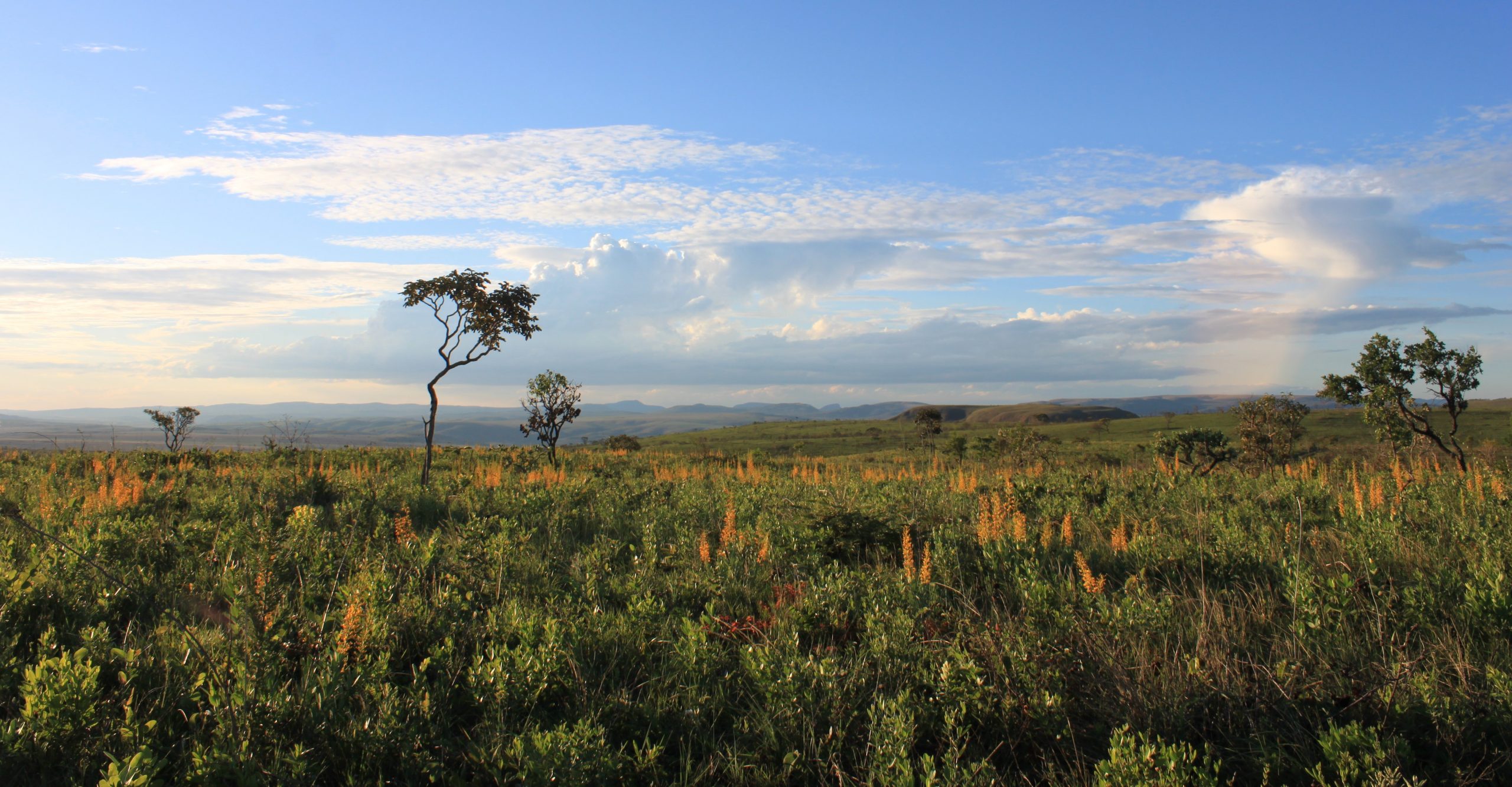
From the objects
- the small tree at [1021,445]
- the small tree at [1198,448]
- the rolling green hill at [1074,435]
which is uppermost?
the small tree at [1198,448]

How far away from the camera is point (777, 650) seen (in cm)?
400

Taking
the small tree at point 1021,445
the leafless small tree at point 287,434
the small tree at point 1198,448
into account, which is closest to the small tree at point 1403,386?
the small tree at point 1198,448

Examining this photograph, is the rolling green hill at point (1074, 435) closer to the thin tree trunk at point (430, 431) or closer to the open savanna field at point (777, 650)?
the thin tree trunk at point (430, 431)

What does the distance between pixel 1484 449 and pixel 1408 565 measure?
1693 cm

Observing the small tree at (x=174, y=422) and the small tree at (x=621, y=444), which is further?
A: the small tree at (x=621, y=444)

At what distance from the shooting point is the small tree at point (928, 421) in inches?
1428

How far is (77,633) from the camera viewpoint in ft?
15.2

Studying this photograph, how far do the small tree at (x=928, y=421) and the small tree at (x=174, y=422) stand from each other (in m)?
31.7

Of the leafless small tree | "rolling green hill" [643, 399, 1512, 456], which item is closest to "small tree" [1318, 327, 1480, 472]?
"rolling green hill" [643, 399, 1512, 456]

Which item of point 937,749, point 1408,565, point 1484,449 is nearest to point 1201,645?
point 937,749

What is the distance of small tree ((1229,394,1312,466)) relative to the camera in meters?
19.9

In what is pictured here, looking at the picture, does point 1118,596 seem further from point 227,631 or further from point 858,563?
point 227,631

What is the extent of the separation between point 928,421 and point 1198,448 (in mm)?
21134

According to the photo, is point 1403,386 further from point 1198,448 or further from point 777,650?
point 777,650
